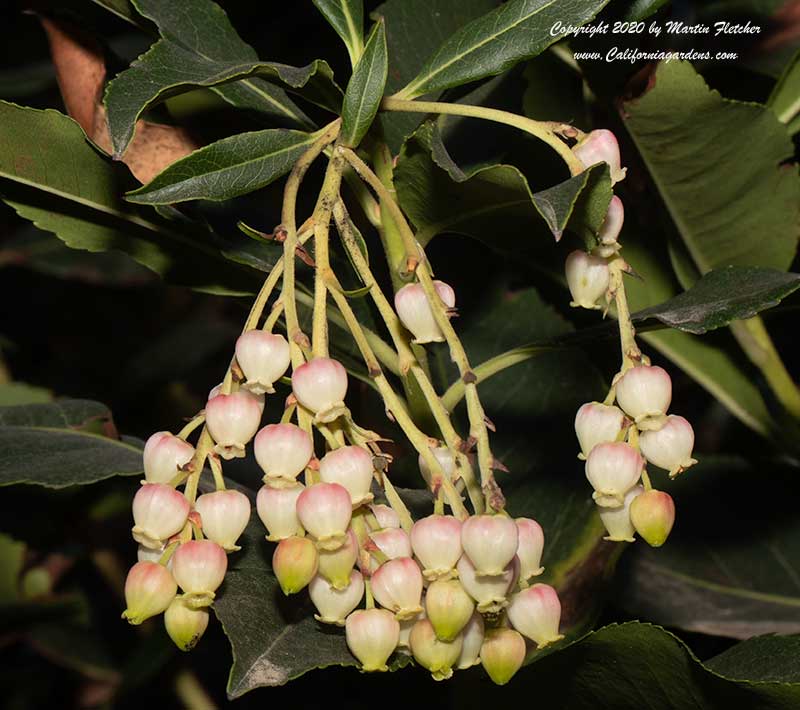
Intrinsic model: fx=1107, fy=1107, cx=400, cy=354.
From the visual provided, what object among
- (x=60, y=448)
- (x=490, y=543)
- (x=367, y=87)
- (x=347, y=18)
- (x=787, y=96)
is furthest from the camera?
(x=787, y=96)

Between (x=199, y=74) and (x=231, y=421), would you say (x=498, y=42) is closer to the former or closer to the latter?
(x=199, y=74)

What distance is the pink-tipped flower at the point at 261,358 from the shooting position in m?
0.68

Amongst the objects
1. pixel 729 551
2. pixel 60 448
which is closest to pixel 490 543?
pixel 60 448

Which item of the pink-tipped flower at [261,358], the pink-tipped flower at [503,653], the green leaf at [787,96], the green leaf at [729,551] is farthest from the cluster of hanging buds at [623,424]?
the green leaf at [729,551]

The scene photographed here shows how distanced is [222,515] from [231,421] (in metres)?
0.07

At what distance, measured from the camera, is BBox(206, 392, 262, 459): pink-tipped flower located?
0.68m

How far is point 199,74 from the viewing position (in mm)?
729

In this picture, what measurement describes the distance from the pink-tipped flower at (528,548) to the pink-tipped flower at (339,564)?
0.35 ft

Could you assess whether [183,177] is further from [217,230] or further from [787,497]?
[787,497]

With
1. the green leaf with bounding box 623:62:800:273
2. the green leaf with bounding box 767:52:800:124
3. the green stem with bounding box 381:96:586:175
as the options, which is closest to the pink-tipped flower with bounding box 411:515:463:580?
the green stem with bounding box 381:96:586:175

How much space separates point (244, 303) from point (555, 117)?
14.0 inches

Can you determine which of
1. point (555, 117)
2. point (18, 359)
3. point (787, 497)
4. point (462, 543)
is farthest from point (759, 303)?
point (18, 359)

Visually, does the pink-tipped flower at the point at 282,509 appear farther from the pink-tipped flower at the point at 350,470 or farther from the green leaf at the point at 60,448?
the green leaf at the point at 60,448

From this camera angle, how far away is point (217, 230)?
108 cm
